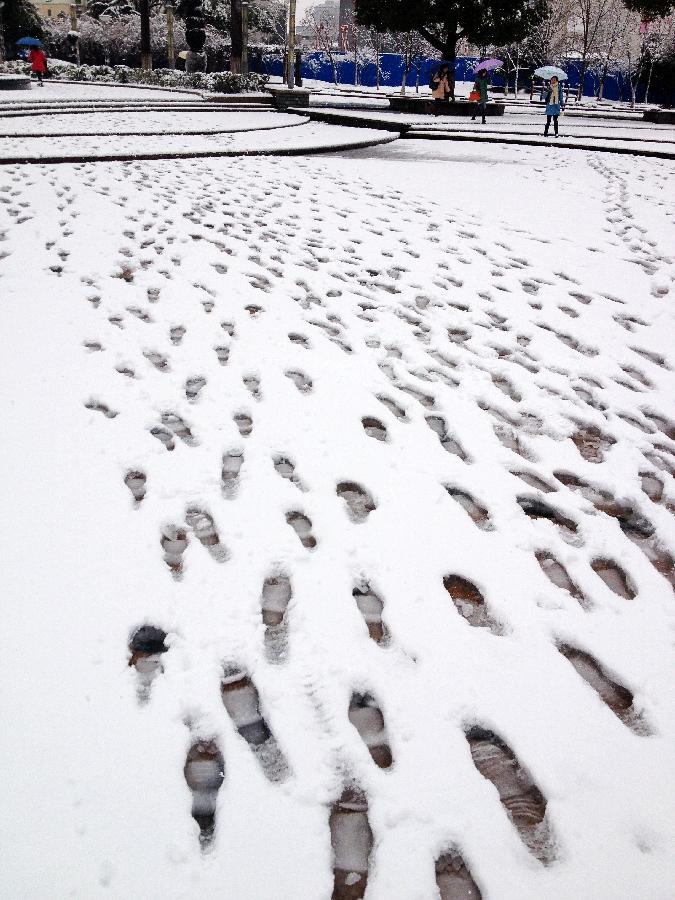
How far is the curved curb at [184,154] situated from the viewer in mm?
8672

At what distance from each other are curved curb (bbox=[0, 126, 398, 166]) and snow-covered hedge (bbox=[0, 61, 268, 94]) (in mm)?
13223

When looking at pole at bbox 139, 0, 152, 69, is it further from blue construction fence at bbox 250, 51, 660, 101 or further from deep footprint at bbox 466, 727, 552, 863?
deep footprint at bbox 466, 727, 552, 863

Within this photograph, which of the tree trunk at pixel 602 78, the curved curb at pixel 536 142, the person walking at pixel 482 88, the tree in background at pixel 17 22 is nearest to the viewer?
the curved curb at pixel 536 142

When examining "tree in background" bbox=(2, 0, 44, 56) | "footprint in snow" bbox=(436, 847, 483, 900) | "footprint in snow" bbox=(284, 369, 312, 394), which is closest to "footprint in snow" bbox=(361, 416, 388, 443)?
"footprint in snow" bbox=(284, 369, 312, 394)

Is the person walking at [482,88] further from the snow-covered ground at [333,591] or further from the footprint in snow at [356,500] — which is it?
the footprint in snow at [356,500]

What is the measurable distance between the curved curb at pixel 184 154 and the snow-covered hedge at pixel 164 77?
1322 centimetres

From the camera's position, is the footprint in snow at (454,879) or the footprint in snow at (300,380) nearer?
the footprint in snow at (454,879)

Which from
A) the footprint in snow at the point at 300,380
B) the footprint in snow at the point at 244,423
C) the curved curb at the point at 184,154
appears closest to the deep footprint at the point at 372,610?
the footprint in snow at the point at 244,423

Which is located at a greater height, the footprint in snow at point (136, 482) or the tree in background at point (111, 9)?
the tree in background at point (111, 9)

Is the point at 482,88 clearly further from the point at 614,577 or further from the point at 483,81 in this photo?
the point at 614,577

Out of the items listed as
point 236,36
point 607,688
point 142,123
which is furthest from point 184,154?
point 236,36

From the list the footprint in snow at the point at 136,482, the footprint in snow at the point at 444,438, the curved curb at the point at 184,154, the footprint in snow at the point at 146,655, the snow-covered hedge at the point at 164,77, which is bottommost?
the footprint in snow at the point at 146,655

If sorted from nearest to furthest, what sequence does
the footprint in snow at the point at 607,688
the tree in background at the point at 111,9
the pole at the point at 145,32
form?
the footprint in snow at the point at 607,688 < the pole at the point at 145,32 < the tree in background at the point at 111,9

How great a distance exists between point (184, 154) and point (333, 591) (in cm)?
942
